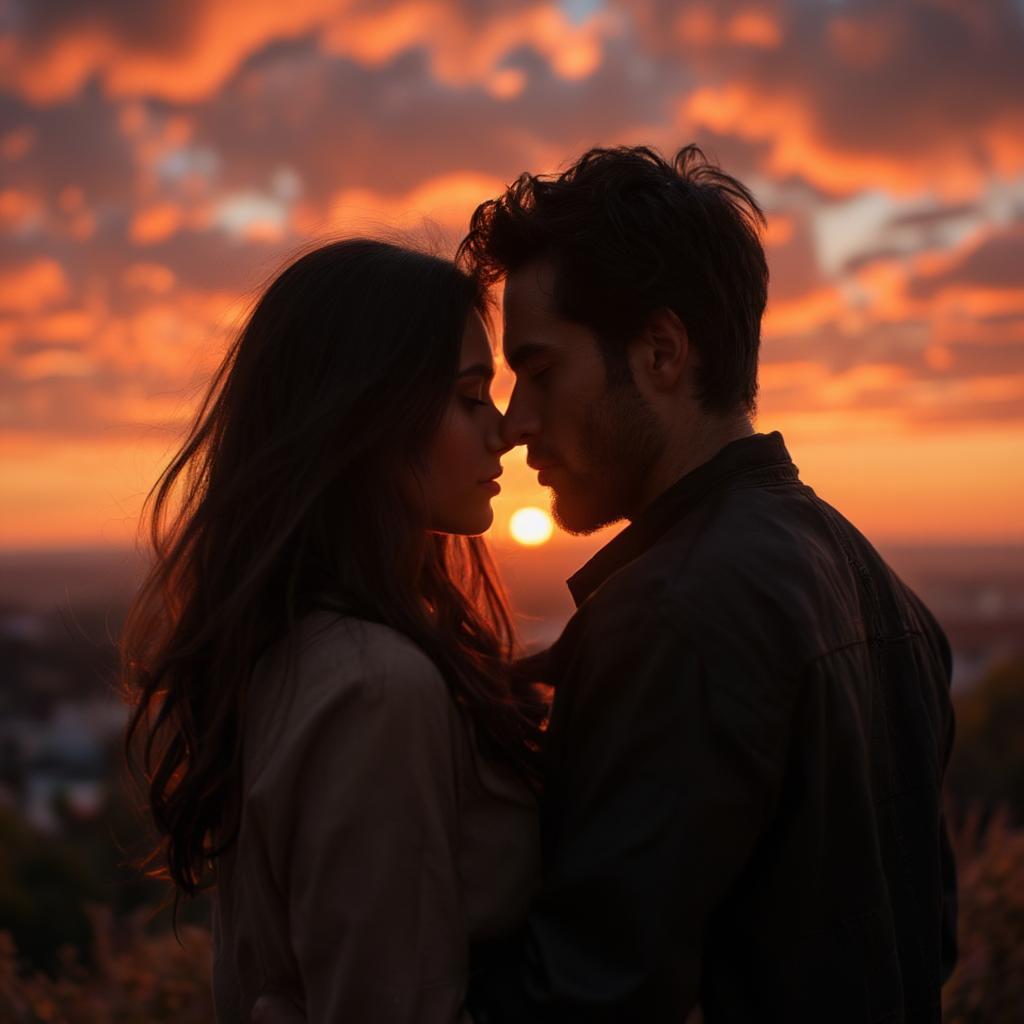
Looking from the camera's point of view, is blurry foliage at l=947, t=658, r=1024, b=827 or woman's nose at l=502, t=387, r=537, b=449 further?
blurry foliage at l=947, t=658, r=1024, b=827

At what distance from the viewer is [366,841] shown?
1935mm

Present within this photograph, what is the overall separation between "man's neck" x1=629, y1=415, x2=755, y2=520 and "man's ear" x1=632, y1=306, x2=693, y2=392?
0.41ft

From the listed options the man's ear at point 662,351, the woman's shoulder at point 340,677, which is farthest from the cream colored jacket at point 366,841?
the man's ear at point 662,351

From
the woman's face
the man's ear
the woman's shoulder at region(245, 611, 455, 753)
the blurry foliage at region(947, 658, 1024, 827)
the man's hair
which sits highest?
the man's hair

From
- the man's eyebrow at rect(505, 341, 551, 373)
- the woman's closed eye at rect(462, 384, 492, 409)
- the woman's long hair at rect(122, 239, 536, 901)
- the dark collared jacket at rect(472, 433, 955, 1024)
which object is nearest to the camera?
the dark collared jacket at rect(472, 433, 955, 1024)

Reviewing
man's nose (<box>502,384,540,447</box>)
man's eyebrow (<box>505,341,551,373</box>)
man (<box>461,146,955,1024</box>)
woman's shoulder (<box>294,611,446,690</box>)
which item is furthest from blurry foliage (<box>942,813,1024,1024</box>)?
woman's shoulder (<box>294,611,446,690</box>)

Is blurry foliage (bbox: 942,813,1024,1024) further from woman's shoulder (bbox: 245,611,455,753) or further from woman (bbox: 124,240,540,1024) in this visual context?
woman's shoulder (bbox: 245,611,455,753)

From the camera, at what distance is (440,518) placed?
8.63 ft

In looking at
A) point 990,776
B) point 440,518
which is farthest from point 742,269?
point 990,776

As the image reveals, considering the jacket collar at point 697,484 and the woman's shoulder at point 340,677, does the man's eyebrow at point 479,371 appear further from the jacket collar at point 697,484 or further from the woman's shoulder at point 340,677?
the woman's shoulder at point 340,677

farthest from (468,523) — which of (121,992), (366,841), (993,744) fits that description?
(993,744)

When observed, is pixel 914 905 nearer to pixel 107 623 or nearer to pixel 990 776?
pixel 107 623

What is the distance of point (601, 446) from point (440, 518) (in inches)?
17.8

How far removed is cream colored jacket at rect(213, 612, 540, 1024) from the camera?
1.93 metres
